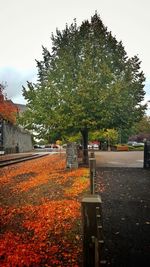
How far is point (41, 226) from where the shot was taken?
7.36 metres

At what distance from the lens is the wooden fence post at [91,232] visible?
3.17 meters

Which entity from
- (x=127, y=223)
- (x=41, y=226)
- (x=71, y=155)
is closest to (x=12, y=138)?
(x=71, y=155)

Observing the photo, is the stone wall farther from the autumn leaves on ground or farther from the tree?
the autumn leaves on ground

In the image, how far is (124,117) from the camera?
813 inches

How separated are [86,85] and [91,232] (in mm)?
16625

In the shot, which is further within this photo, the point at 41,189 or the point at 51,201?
the point at 41,189

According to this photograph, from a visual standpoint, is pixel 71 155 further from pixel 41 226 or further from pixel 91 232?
pixel 91 232

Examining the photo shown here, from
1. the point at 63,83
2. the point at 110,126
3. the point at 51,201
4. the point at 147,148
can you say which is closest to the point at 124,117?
the point at 110,126

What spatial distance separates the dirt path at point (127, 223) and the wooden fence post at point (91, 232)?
2130 millimetres

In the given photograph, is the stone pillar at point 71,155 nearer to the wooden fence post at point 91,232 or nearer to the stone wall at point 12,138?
the wooden fence post at point 91,232

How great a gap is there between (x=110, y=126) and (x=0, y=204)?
12.5 metres

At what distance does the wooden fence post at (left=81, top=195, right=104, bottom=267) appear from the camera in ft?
10.4

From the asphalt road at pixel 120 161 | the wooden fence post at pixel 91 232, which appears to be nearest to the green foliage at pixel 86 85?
the asphalt road at pixel 120 161

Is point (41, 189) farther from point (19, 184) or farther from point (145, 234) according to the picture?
point (145, 234)
